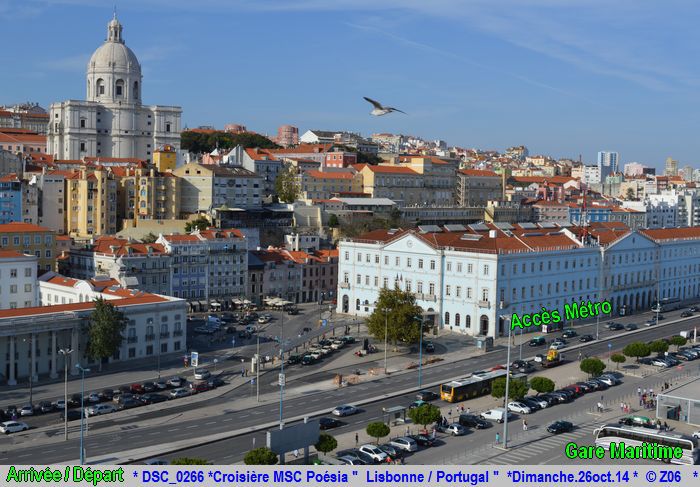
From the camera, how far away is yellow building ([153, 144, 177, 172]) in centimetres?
11944

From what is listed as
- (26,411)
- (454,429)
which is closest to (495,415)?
(454,429)

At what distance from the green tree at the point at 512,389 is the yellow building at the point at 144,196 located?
60112mm

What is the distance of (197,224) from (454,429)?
5555 centimetres

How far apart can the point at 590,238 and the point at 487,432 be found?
42.1 metres

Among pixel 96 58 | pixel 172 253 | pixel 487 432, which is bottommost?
pixel 487 432

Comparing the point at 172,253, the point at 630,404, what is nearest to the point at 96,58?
the point at 172,253

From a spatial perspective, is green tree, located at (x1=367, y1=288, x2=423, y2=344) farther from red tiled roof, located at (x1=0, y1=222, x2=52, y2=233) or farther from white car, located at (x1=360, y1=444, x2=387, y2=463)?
red tiled roof, located at (x1=0, y1=222, x2=52, y2=233)

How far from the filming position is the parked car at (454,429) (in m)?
43.2

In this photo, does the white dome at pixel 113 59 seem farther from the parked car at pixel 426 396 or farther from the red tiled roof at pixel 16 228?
the parked car at pixel 426 396

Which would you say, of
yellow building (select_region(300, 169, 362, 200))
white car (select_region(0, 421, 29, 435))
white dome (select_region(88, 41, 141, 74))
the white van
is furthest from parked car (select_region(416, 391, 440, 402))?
white dome (select_region(88, 41, 141, 74))

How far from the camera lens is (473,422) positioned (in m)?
44.5

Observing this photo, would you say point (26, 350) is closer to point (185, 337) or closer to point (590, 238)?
point (185, 337)

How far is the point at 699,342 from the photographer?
7025cm

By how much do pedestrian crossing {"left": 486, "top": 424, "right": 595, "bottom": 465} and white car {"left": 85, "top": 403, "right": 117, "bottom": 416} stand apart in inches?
763
